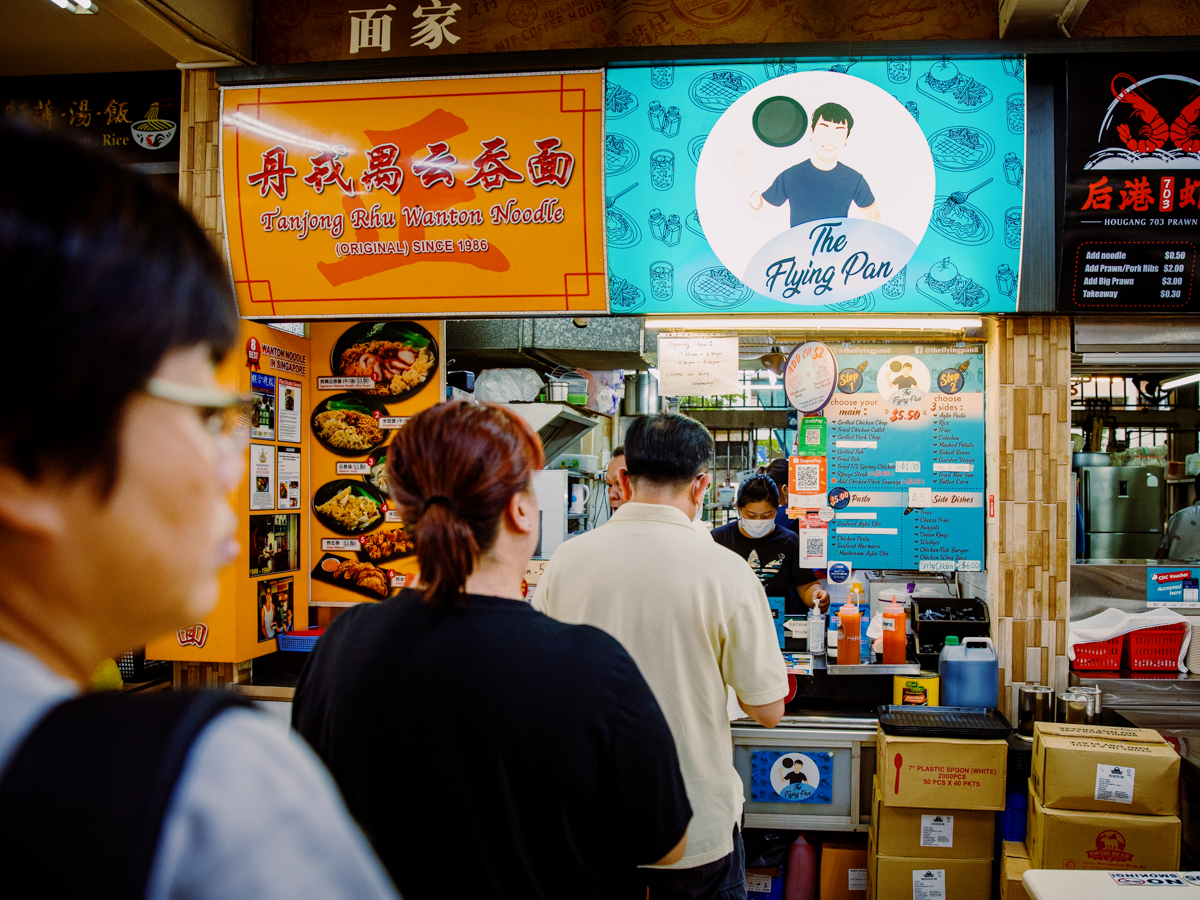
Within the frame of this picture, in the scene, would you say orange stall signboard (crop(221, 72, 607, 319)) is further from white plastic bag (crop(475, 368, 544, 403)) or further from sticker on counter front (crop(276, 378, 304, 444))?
white plastic bag (crop(475, 368, 544, 403))

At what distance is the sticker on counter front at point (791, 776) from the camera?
11.7ft

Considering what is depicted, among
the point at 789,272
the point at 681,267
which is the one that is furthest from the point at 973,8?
the point at 681,267

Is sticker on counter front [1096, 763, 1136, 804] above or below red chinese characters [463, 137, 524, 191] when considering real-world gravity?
below

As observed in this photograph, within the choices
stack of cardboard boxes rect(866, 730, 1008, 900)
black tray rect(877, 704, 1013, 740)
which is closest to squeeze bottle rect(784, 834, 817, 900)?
stack of cardboard boxes rect(866, 730, 1008, 900)

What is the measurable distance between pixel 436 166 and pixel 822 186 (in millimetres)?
1789

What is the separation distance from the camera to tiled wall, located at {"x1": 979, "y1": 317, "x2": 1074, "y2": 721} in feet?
11.3

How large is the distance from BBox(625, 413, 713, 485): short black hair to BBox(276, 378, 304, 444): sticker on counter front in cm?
226

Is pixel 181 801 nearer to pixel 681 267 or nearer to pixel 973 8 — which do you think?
pixel 681 267

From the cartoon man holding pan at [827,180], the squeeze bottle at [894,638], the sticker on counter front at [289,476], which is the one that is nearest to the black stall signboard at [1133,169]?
the cartoon man holding pan at [827,180]

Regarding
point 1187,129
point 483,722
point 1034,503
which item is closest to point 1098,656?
point 1034,503

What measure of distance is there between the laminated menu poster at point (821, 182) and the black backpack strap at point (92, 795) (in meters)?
3.13

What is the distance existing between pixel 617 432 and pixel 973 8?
6.49 metres

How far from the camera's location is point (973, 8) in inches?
136

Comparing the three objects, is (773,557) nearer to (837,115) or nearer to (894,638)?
(894,638)
